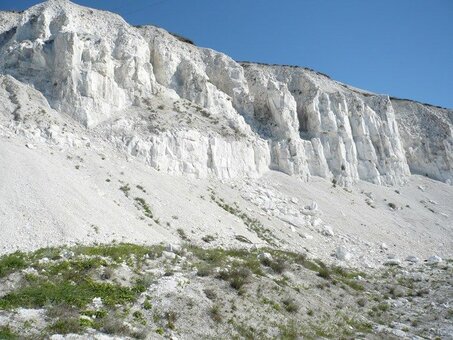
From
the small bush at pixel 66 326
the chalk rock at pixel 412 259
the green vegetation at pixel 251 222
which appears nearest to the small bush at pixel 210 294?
the small bush at pixel 66 326

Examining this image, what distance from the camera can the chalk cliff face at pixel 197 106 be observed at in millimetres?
36656

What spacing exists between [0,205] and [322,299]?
52.1 ft

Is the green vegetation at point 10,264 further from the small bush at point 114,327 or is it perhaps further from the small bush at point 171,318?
the small bush at point 171,318

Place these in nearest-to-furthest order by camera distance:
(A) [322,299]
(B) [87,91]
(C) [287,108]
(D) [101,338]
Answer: (D) [101,338] < (A) [322,299] < (B) [87,91] < (C) [287,108]

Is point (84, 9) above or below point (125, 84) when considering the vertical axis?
above

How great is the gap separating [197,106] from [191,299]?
1256 inches

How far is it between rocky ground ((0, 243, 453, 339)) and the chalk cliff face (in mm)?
17451

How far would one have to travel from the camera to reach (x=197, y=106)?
44344 millimetres

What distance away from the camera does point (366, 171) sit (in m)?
52.5

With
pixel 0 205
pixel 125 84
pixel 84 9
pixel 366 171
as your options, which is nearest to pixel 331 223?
pixel 366 171

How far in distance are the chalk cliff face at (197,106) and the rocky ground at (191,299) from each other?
17.5 meters

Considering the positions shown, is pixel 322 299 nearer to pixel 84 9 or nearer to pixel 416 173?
pixel 84 9

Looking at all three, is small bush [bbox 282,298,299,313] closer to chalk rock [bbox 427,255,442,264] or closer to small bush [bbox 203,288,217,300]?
small bush [bbox 203,288,217,300]

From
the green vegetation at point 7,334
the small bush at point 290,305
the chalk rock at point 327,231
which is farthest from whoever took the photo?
the chalk rock at point 327,231
